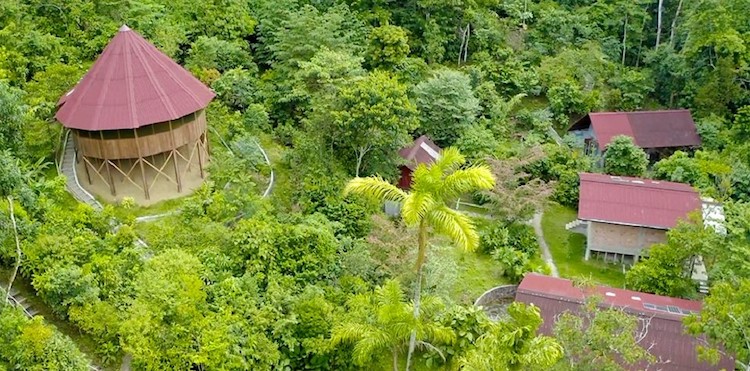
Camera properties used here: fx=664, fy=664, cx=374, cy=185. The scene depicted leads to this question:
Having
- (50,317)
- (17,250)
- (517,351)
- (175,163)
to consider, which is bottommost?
(50,317)

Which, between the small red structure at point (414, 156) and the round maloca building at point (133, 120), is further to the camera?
the small red structure at point (414, 156)

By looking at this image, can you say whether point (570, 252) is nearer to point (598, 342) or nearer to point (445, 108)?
point (445, 108)

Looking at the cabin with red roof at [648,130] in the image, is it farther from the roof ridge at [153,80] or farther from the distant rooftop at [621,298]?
the roof ridge at [153,80]

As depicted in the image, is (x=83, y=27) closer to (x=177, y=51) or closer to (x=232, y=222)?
(x=177, y=51)

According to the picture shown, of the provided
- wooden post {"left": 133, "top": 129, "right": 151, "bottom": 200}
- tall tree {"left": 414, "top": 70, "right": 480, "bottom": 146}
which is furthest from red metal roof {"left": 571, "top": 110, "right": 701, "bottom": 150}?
wooden post {"left": 133, "top": 129, "right": 151, "bottom": 200}

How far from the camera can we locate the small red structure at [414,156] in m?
34.7

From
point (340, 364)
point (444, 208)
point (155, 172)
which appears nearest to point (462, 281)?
point (340, 364)

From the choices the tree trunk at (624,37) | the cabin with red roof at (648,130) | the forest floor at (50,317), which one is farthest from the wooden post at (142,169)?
the tree trunk at (624,37)

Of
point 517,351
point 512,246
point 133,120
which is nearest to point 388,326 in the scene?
point 517,351

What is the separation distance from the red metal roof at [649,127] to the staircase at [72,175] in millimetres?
28525

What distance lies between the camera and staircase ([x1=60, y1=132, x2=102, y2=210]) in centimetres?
2852

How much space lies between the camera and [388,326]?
64.9ft

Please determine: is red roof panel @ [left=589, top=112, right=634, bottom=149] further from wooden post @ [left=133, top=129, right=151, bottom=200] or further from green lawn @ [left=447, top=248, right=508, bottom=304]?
wooden post @ [left=133, top=129, right=151, bottom=200]

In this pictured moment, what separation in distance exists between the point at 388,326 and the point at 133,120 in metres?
14.4
